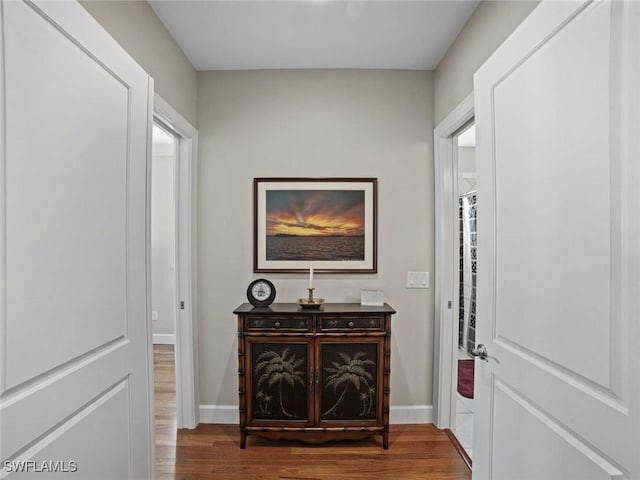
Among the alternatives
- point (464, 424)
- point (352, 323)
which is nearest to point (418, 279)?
point (352, 323)

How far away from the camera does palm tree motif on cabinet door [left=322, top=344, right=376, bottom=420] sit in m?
2.28

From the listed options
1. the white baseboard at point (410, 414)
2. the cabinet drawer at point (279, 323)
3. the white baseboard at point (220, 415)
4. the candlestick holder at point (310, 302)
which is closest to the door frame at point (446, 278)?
the white baseboard at point (410, 414)

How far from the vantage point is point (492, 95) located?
1424 mm

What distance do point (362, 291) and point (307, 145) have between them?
1174 millimetres

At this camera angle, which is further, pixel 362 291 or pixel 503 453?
pixel 362 291

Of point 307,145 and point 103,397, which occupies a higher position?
point 307,145

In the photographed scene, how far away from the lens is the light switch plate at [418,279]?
2.66 metres

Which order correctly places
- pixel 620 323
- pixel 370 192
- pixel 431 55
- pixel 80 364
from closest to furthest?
pixel 620 323, pixel 80 364, pixel 431 55, pixel 370 192

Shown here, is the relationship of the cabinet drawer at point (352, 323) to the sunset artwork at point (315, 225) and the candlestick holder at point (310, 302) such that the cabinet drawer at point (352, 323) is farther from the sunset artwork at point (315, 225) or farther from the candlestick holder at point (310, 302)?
the sunset artwork at point (315, 225)

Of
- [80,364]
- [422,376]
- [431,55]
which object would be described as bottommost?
[422,376]

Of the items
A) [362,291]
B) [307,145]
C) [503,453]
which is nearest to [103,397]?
[503,453]

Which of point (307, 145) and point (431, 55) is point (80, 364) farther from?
point (431, 55)

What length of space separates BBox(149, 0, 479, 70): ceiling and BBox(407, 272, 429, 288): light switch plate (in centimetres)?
154

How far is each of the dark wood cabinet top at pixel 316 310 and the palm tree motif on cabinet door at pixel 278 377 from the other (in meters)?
0.25
